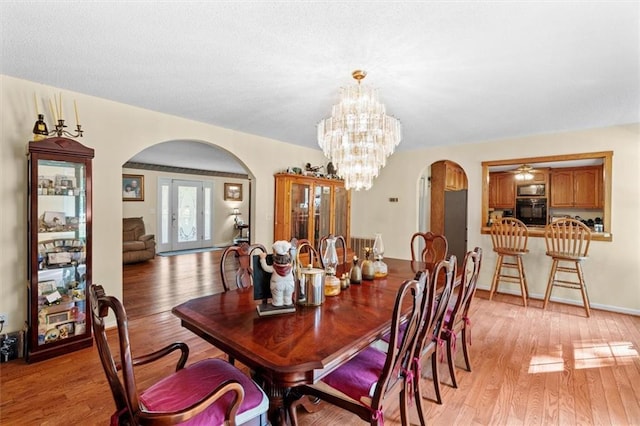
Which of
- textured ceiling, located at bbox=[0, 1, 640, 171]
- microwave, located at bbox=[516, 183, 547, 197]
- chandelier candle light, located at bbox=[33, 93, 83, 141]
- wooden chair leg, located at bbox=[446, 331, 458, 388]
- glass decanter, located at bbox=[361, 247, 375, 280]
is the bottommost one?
wooden chair leg, located at bbox=[446, 331, 458, 388]

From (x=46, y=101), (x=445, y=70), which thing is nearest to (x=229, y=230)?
(x=46, y=101)

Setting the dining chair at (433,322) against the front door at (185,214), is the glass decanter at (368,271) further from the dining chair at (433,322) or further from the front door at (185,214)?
the front door at (185,214)

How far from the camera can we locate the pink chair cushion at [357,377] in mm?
1417

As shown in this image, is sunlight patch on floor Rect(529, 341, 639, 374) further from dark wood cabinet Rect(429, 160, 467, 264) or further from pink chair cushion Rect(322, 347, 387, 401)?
dark wood cabinet Rect(429, 160, 467, 264)

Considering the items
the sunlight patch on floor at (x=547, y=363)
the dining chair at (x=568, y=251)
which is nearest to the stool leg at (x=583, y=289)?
the dining chair at (x=568, y=251)

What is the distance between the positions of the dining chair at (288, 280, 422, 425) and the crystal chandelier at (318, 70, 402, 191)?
1381 millimetres

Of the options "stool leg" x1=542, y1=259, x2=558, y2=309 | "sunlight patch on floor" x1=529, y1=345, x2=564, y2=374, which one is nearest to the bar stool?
"stool leg" x1=542, y1=259, x2=558, y2=309

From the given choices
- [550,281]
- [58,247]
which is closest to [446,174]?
[550,281]

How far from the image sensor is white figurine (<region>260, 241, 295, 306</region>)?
5.02 ft

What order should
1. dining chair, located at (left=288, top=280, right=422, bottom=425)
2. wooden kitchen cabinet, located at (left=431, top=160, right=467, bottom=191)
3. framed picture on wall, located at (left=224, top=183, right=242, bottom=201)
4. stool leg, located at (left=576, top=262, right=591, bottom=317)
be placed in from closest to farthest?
dining chair, located at (left=288, top=280, right=422, bottom=425)
stool leg, located at (left=576, top=262, right=591, bottom=317)
wooden kitchen cabinet, located at (left=431, top=160, right=467, bottom=191)
framed picture on wall, located at (left=224, top=183, right=242, bottom=201)

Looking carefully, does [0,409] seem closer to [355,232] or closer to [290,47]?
[290,47]

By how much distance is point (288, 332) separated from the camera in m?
1.37

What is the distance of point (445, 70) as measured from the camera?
224 centimetres

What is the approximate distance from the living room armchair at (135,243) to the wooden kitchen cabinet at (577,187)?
868cm
